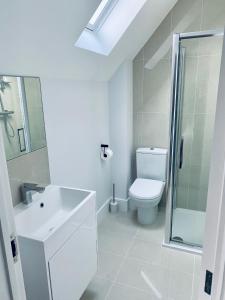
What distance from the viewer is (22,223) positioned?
1.62m

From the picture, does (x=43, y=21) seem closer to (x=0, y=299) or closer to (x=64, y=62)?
(x=64, y=62)

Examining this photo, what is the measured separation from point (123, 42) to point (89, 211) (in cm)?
167

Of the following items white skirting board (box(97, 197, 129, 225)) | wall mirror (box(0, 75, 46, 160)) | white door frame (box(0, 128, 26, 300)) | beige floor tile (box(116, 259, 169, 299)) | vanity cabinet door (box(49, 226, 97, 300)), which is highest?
wall mirror (box(0, 75, 46, 160))

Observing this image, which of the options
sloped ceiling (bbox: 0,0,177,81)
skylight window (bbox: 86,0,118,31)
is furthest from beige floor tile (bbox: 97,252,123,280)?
skylight window (bbox: 86,0,118,31)

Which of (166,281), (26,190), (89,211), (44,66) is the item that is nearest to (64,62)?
(44,66)

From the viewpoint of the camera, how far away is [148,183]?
2.95 metres

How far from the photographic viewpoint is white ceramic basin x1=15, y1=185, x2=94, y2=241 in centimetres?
164

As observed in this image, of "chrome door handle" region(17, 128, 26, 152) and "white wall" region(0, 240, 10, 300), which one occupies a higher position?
"chrome door handle" region(17, 128, 26, 152)

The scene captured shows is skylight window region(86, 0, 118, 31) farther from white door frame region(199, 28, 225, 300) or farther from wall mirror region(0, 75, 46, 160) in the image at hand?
white door frame region(199, 28, 225, 300)

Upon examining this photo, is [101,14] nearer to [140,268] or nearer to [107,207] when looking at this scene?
[107,207]

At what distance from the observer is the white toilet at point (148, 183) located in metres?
2.70

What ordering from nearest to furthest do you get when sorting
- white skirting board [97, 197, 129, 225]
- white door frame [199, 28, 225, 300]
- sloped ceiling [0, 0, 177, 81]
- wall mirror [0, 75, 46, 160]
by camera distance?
white door frame [199, 28, 225, 300]
sloped ceiling [0, 0, 177, 81]
wall mirror [0, 75, 46, 160]
white skirting board [97, 197, 129, 225]

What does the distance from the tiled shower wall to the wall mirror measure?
5.03 ft

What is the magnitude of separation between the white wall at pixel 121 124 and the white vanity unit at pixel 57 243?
1308mm
